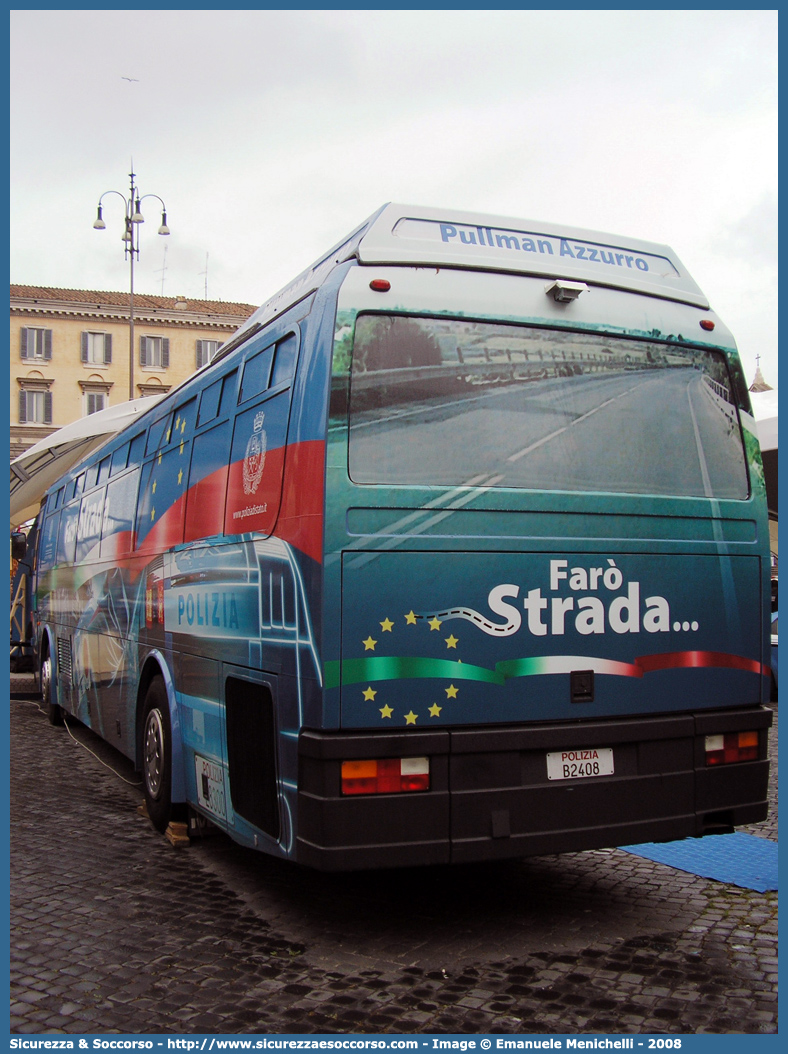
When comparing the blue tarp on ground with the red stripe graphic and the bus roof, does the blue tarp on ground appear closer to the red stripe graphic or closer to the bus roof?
the red stripe graphic

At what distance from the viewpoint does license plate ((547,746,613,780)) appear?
4527mm

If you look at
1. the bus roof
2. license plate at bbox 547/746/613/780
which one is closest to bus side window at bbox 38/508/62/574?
the bus roof

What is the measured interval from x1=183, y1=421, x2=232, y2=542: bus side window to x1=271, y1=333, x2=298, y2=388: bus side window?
0.75 metres

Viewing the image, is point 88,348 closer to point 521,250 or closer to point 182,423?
point 182,423

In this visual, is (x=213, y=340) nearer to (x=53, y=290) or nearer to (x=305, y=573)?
(x=53, y=290)

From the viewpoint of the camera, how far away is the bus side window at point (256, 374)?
509 cm

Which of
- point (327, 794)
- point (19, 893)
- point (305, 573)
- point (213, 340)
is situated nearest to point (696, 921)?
point (327, 794)

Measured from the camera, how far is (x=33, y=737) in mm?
11750

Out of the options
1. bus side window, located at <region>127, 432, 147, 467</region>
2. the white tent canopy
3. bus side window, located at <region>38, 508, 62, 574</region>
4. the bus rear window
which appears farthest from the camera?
the white tent canopy

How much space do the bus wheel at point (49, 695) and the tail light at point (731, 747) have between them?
388 inches

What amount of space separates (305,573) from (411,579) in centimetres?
48

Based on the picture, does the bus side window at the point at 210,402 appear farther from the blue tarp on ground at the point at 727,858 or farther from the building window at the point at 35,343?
the building window at the point at 35,343

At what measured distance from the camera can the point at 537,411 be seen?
4707 millimetres
